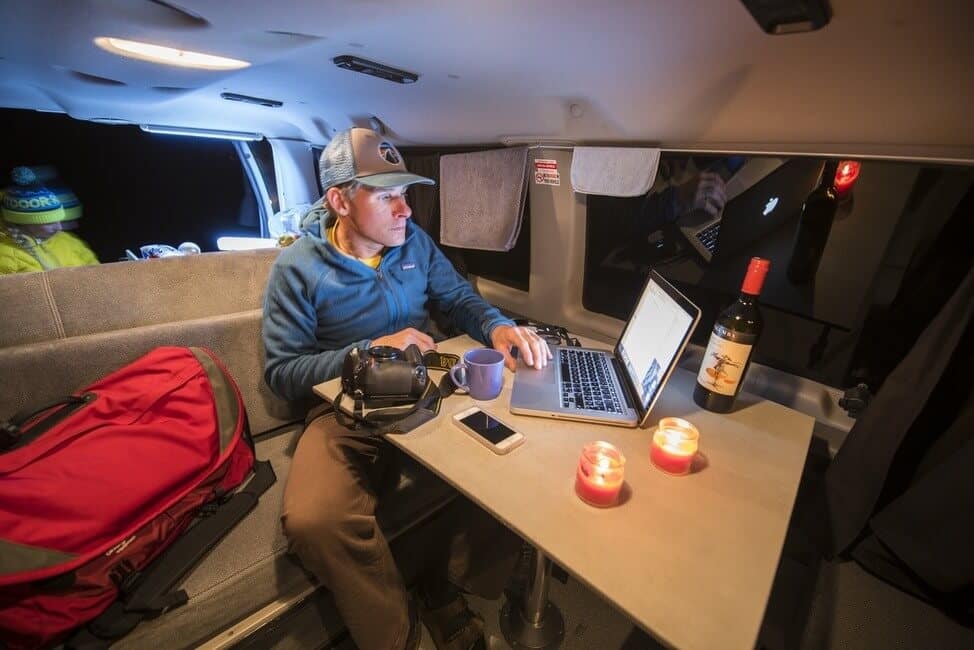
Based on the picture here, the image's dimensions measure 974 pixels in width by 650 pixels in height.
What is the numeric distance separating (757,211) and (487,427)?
4.29 feet

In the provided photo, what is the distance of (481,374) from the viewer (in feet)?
3.61

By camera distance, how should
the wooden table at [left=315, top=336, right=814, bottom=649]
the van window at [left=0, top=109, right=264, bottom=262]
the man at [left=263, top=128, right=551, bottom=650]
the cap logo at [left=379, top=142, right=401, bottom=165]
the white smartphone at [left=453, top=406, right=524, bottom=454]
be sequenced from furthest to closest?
the van window at [left=0, top=109, right=264, bottom=262] < the cap logo at [left=379, top=142, right=401, bottom=165] < the man at [left=263, top=128, right=551, bottom=650] < the white smartphone at [left=453, top=406, right=524, bottom=454] < the wooden table at [left=315, top=336, right=814, bottom=649]

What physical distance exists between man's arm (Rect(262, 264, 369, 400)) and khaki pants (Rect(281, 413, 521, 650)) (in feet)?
0.54

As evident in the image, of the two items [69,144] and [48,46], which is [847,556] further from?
[69,144]

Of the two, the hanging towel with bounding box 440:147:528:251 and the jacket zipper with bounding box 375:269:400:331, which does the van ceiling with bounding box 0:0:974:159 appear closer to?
the hanging towel with bounding box 440:147:528:251

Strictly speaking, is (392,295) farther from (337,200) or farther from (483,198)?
(483,198)

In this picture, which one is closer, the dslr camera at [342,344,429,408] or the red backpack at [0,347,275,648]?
the red backpack at [0,347,275,648]

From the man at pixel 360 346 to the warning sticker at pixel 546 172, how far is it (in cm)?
71

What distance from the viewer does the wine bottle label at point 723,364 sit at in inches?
39.9

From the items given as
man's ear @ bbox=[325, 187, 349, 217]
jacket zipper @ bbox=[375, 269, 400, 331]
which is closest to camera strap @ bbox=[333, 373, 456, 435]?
jacket zipper @ bbox=[375, 269, 400, 331]

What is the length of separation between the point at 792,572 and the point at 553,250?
1663mm

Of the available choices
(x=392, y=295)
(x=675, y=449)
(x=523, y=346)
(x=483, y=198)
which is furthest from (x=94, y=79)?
(x=675, y=449)

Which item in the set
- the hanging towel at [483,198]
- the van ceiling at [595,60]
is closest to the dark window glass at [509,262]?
the hanging towel at [483,198]

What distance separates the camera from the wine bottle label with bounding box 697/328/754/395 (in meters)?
1.01
